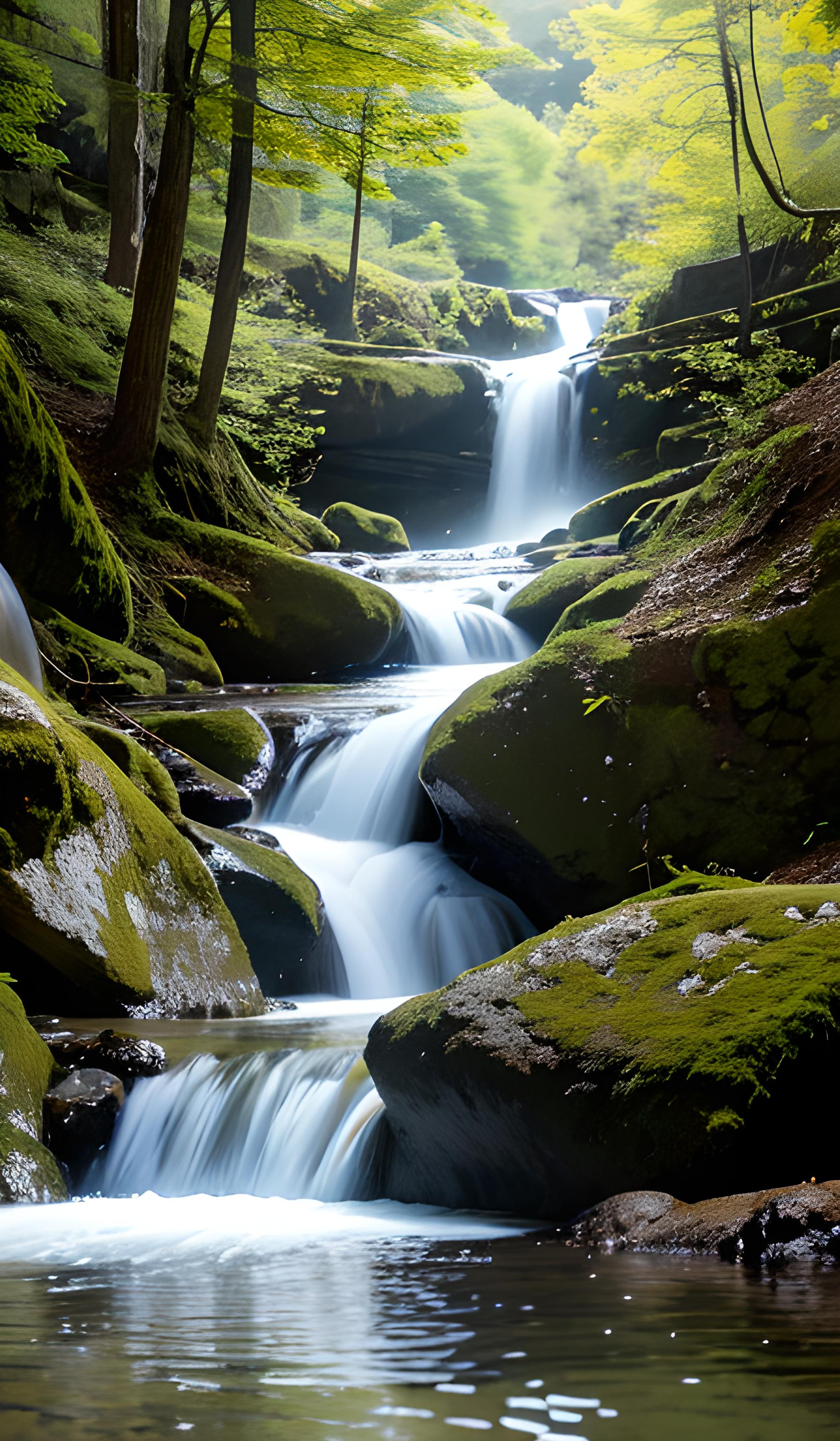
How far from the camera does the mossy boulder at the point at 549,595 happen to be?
12.3 meters

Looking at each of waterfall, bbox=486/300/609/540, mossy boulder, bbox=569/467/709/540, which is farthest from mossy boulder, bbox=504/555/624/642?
waterfall, bbox=486/300/609/540

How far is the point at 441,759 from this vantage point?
6.86 metres

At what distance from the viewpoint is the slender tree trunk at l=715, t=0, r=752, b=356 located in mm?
17188

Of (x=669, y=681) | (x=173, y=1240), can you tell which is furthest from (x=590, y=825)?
(x=173, y=1240)

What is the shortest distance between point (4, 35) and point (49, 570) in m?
11.2

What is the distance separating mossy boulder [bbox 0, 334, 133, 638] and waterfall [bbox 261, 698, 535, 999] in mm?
2463

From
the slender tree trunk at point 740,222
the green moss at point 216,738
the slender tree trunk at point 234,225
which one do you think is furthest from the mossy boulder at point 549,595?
the slender tree trunk at point 740,222

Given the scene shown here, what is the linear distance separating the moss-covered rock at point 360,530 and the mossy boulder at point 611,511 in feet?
12.1

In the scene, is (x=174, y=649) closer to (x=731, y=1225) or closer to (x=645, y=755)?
(x=645, y=755)

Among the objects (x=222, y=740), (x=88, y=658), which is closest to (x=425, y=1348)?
(x=222, y=740)

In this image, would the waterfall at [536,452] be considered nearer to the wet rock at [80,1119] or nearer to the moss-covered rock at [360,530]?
the moss-covered rock at [360,530]

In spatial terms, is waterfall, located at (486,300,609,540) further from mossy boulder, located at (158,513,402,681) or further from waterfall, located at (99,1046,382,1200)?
waterfall, located at (99,1046,382,1200)

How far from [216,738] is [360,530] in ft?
42.3

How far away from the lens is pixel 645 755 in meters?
6.22
